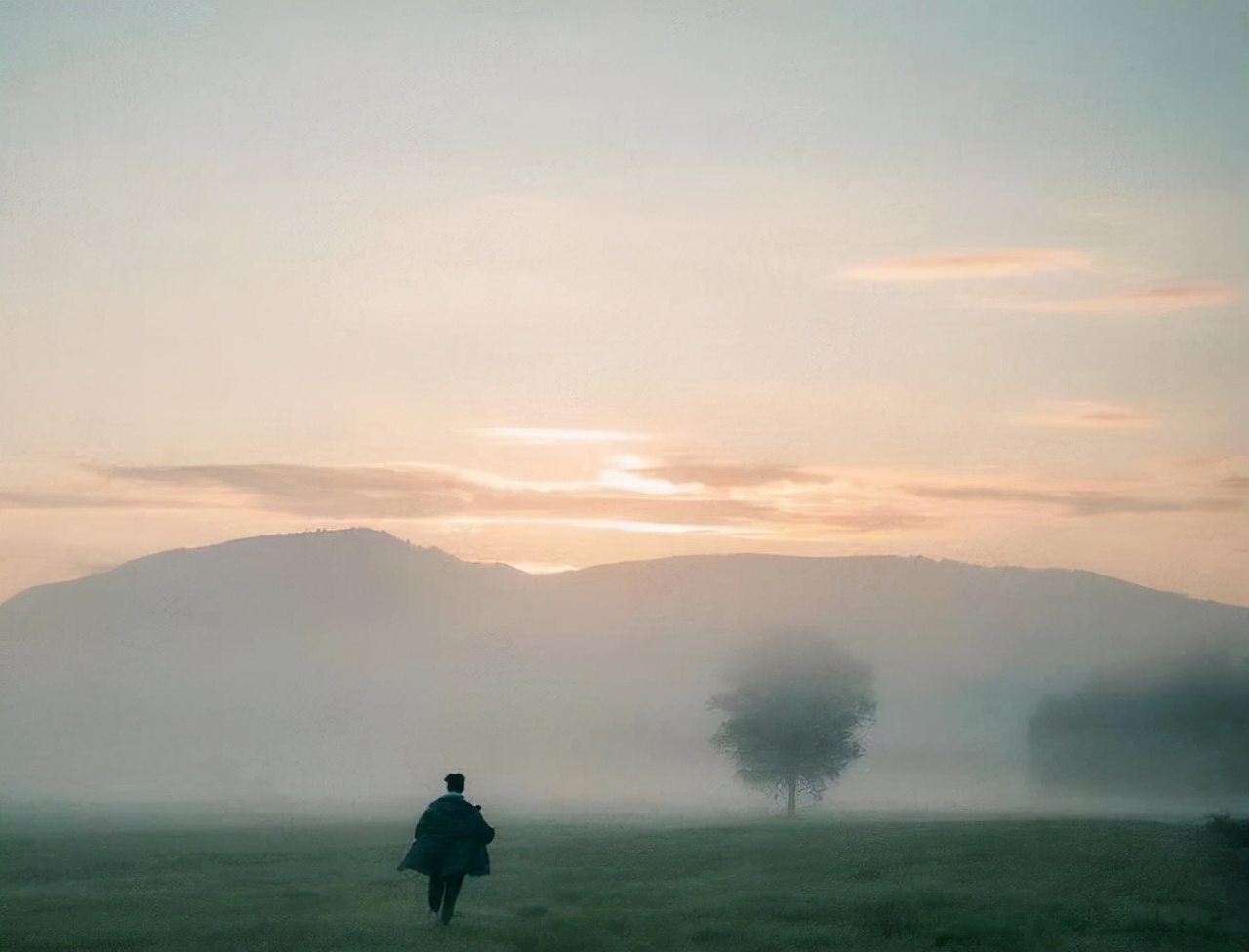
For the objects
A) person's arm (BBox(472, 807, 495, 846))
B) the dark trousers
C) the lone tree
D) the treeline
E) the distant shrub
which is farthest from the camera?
the treeline

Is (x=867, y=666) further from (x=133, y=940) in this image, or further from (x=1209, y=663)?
(x=133, y=940)

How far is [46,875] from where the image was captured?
56312 millimetres

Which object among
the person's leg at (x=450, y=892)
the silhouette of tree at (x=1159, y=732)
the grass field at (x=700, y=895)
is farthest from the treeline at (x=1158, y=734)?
→ the person's leg at (x=450, y=892)

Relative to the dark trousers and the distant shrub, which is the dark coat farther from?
the distant shrub

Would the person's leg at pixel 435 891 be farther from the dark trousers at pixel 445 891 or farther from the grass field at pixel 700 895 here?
the grass field at pixel 700 895

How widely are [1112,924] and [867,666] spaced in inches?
3813

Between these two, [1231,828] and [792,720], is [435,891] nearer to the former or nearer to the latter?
[1231,828]

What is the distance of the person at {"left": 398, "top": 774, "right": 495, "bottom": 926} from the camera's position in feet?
116

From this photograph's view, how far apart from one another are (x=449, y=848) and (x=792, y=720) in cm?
9256

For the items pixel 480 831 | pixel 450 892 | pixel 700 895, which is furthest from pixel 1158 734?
pixel 450 892

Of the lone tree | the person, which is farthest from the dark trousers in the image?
the lone tree

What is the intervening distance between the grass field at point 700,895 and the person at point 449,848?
3.25ft

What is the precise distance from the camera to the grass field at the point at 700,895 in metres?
34.4

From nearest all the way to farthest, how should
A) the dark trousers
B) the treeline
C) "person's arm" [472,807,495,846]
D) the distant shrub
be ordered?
1. the dark trousers
2. "person's arm" [472,807,495,846]
3. the distant shrub
4. the treeline
